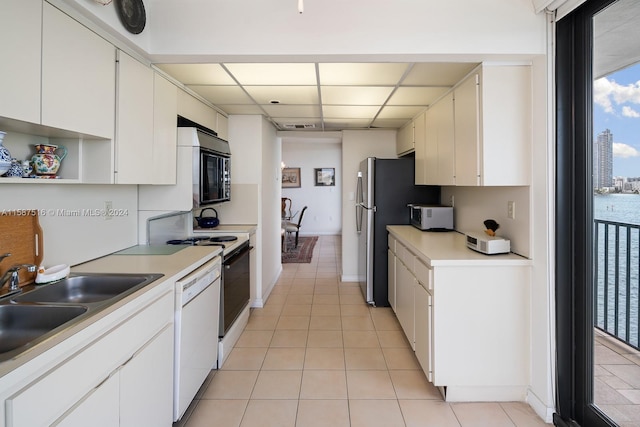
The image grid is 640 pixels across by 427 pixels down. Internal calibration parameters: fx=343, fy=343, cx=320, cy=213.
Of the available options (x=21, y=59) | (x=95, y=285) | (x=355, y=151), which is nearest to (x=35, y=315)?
(x=95, y=285)

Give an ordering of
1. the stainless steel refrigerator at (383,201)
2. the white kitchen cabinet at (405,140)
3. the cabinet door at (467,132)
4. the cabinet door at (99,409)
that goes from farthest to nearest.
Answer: the white kitchen cabinet at (405,140), the stainless steel refrigerator at (383,201), the cabinet door at (467,132), the cabinet door at (99,409)

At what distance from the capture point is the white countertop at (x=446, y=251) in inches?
84.7

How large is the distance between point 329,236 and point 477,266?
742 cm

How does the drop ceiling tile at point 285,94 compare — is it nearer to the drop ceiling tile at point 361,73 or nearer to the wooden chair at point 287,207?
the drop ceiling tile at point 361,73

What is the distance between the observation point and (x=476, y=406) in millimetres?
2143

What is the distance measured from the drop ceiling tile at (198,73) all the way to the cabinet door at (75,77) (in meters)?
0.56

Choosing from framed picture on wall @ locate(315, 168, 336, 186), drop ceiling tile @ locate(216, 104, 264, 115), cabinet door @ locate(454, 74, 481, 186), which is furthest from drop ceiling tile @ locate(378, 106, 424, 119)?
framed picture on wall @ locate(315, 168, 336, 186)

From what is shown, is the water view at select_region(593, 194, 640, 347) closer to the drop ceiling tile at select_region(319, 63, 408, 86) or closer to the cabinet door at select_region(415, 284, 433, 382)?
the cabinet door at select_region(415, 284, 433, 382)

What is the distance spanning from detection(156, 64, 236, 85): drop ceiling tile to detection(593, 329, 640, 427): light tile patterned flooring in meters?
2.86

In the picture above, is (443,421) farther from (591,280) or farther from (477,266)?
(591,280)

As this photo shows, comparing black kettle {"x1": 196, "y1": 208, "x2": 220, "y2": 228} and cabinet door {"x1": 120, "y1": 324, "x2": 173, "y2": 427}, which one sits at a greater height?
black kettle {"x1": 196, "y1": 208, "x2": 220, "y2": 228}

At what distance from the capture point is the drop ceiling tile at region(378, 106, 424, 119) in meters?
3.57

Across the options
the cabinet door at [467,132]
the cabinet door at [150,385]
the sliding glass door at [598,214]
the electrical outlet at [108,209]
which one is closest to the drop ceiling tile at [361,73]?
the cabinet door at [467,132]

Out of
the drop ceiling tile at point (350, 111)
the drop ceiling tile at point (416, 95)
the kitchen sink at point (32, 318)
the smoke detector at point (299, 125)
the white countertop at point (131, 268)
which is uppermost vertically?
the smoke detector at point (299, 125)
